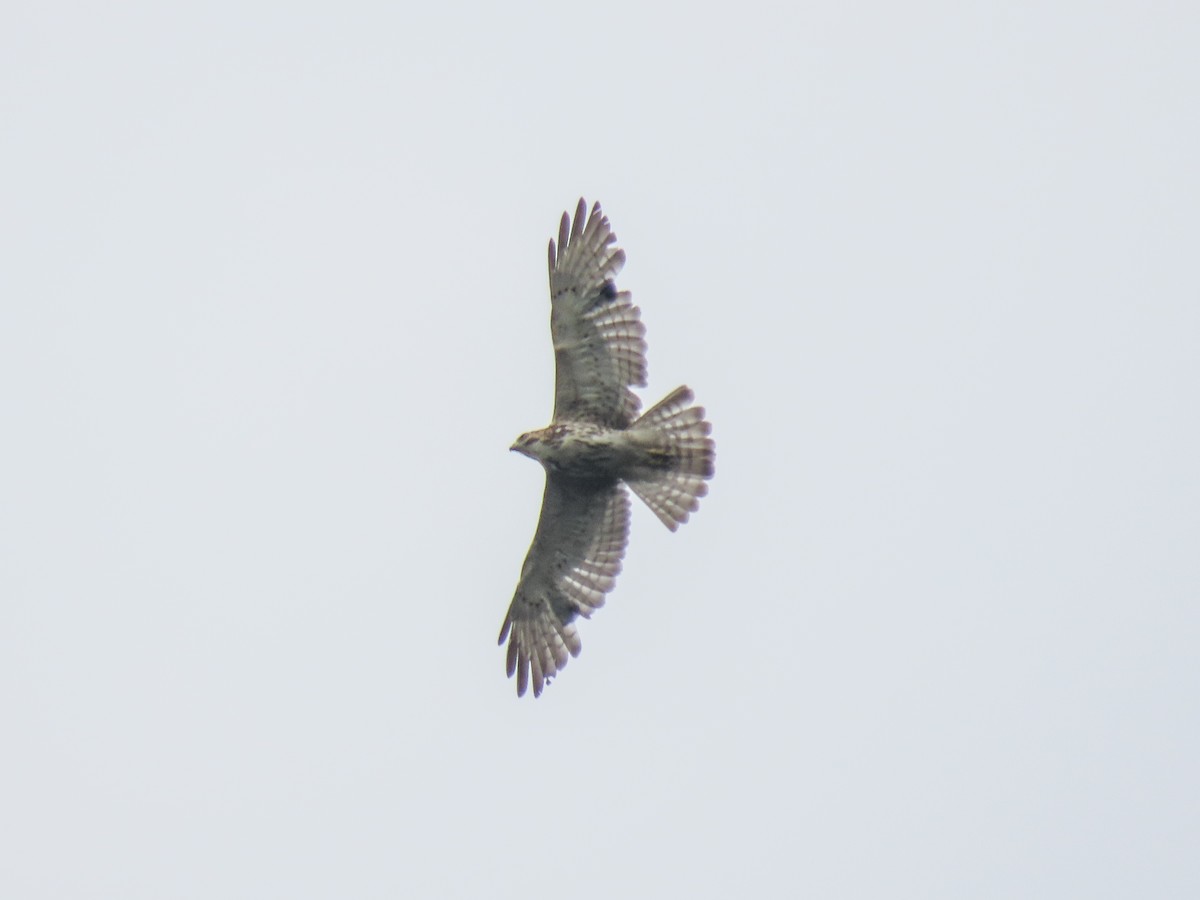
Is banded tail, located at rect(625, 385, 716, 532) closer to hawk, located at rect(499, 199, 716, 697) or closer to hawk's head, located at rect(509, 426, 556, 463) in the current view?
hawk, located at rect(499, 199, 716, 697)

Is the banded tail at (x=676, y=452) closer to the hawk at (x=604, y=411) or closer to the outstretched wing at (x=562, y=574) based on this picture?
the hawk at (x=604, y=411)

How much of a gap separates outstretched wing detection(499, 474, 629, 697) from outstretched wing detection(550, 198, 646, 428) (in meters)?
0.76

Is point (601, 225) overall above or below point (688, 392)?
above

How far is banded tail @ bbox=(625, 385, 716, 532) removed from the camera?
1802 centimetres

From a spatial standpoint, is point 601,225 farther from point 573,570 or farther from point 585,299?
point 573,570

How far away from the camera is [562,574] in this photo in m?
19.1

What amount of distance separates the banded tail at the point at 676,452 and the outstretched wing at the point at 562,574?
581 millimetres

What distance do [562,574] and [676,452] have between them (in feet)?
5.98

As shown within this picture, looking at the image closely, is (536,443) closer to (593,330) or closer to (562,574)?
(593,330)

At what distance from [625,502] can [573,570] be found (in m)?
0.84

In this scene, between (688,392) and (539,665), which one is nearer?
(688,392)

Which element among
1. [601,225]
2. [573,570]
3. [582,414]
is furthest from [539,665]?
[601,225]

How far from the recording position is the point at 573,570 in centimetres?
1911

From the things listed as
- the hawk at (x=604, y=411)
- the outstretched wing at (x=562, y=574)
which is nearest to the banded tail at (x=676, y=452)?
the hawk at (x=604, y=411)
